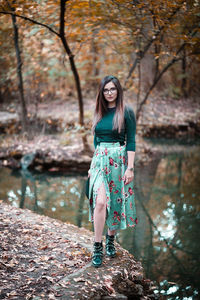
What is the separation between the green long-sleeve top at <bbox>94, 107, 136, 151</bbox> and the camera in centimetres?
290

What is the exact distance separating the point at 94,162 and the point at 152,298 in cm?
151

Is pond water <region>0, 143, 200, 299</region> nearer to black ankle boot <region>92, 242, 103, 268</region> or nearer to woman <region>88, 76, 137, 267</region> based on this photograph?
black ankle boot <region>92, 242, 103, 268</region>

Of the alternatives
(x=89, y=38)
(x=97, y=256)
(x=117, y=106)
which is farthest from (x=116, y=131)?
(x=89, y=38)

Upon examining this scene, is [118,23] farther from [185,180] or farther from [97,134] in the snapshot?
[185,180]

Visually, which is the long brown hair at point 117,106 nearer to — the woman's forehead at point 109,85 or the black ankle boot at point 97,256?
the woman's forehead at point 109,85

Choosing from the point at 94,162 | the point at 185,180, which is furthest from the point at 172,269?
the point at 185,180

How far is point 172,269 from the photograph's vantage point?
376cm

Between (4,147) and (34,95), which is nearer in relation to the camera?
(4,147)

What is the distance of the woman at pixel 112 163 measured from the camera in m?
2.87

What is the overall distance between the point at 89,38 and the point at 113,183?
455 cm

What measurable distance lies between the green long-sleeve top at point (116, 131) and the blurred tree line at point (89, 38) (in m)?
2.40

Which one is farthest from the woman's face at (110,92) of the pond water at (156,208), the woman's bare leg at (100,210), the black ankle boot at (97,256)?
the pond water at (156,208)

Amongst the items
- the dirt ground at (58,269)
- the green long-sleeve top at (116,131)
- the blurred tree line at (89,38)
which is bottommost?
the dirt ground at (58,269)

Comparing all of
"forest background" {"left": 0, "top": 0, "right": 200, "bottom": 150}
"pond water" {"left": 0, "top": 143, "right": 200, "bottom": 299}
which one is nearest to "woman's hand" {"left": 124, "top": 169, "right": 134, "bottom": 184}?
"pond water" {"left": 0, "top": 143, "right": 200, "bottom": 299}
